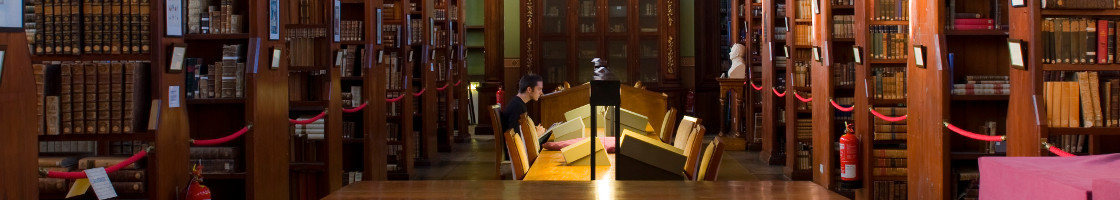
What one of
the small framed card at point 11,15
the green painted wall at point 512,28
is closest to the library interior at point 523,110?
the small framed card at point 11,15

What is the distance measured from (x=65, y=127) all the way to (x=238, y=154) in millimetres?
1391

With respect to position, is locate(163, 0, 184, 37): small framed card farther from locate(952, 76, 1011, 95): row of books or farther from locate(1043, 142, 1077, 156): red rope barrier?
locate(952, 76, 1011, 95): row of books

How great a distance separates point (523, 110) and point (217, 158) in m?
2.70

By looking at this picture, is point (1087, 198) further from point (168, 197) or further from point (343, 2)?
point (343, 2)

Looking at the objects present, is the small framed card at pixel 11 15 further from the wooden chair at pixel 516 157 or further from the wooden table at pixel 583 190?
the wooden chair at pixel 516 157

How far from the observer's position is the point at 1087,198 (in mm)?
2477

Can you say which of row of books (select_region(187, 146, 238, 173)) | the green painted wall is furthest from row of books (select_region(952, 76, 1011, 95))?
the green painted wall

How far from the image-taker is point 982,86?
19.5ft

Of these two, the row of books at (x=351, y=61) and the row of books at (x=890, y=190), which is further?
the row of books at (x=351, y=61)

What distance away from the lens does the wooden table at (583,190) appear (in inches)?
131

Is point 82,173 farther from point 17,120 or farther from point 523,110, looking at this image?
point 523,110

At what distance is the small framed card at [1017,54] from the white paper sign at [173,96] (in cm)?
333

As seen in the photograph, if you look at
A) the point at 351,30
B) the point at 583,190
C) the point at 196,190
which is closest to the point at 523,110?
the point at 351,30

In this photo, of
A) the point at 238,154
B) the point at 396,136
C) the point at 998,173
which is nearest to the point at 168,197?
the point at 238,154
